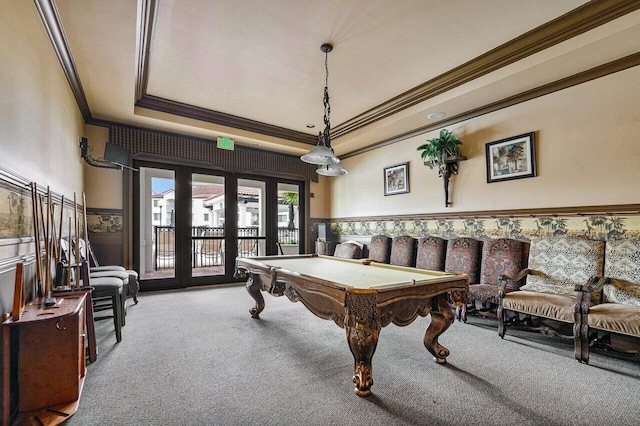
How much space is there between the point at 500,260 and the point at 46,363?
4125 mm

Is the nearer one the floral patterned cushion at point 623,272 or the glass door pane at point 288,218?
the floral patterned cushion at point 623,272

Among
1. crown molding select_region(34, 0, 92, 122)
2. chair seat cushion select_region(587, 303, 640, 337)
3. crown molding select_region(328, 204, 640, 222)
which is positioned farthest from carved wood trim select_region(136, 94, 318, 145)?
chair seat cushion select_region(587, 303, 640, 337)

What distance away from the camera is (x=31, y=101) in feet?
7.30

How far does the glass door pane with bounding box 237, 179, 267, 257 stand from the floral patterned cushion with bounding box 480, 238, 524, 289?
4.05 m

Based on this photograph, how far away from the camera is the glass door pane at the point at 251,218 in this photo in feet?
20.2

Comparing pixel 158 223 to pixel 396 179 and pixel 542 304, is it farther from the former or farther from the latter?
pixel 542 304

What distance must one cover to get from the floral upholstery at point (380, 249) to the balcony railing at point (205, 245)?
214 centimetres

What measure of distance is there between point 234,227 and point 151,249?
155 centimetres

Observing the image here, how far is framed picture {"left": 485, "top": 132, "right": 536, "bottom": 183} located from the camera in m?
3.62

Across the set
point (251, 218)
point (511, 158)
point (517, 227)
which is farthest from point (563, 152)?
point (251, 218)

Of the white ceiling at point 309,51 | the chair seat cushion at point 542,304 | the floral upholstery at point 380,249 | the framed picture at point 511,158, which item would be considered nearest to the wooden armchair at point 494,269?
the chair seat cushion at point 542,304

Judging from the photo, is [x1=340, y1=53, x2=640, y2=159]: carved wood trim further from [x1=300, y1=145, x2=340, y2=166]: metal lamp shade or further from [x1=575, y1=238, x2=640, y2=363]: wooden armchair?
[x1=300, y1=145, x2=340, y2=166]: metal lamp shade

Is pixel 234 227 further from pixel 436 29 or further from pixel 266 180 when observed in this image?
pixel 436 29

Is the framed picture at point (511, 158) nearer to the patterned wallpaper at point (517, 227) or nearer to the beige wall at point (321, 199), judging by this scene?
the patterned wallpaper at point (517, 227)
